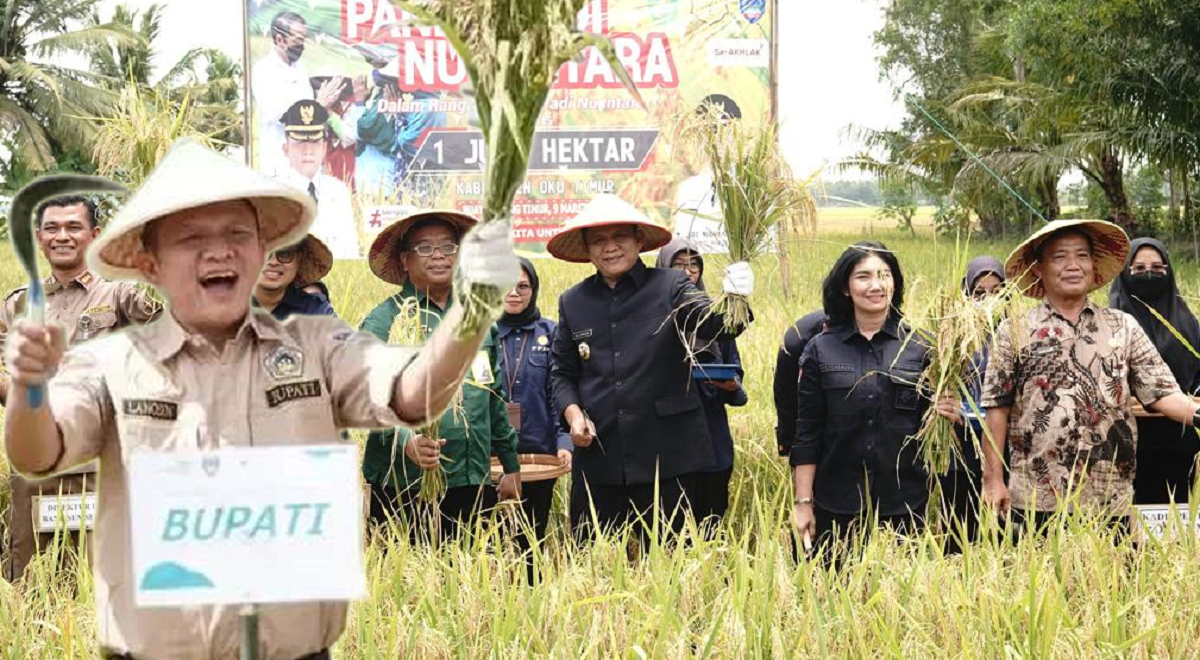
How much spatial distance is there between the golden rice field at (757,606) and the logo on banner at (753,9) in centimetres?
718

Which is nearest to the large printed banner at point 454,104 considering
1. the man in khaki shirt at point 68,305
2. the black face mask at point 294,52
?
the black face mask at point 294,52

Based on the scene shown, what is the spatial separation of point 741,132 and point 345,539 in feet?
Result: 8.10

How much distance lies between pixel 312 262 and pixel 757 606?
1990 millimetres

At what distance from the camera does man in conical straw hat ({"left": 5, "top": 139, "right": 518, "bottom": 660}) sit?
1.68 m

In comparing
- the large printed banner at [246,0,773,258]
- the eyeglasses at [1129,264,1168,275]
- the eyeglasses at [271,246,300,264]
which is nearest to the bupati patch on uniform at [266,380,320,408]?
the eyeglasses at [271,246,300,264]

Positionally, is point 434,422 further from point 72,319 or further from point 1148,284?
point 1148,284

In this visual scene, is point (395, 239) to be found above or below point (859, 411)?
above

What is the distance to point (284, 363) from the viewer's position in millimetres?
1755

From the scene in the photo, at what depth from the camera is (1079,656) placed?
2611 millimetres

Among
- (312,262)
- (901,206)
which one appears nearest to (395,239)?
(312,262)

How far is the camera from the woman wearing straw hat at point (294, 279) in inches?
152

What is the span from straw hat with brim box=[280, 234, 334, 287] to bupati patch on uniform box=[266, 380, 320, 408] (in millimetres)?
2287

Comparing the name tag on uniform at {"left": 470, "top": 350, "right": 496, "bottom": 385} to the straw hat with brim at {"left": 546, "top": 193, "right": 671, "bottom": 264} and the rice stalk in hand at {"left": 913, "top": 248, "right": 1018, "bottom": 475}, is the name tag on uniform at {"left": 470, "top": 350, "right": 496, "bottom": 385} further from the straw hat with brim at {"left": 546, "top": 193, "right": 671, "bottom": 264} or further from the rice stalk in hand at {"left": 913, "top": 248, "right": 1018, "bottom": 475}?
the rice stalk in hand at {"left": 913, "top": 248, "right": 1018, "bottom": 475}

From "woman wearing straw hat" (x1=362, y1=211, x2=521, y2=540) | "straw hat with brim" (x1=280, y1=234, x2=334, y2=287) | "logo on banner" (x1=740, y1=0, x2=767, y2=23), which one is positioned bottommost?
"woman wearing straw hat" (x1=362, y1=211, x2=521, y2=540)
